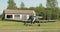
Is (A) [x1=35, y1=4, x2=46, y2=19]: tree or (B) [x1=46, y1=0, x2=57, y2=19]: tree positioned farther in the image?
(B) [x1=46, y1=0, x2=57, y2=19]: tree

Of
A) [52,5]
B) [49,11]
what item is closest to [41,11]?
[49,11]

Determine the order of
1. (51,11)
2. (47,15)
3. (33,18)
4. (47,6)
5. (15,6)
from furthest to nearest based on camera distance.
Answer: (15,6) < (47,6) < (51,11) < (47,15) < (33,18)

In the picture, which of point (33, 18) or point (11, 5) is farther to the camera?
point (11, 5)

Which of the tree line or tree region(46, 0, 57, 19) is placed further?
tree region(46, 0, 57, 19)

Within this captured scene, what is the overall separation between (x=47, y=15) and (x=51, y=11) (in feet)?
15.2

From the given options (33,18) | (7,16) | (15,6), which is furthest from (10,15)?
(33,18)

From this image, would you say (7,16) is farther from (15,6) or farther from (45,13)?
(15,6)

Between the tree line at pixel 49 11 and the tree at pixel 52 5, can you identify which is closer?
the tree line at pixel 49 11

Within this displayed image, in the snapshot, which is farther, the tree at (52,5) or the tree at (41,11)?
the tree at (52,5)

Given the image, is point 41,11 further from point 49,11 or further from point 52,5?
point 52,5

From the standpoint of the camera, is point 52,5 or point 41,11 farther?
point 52,5

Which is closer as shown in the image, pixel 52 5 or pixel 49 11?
pixel 49 11

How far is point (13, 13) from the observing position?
57.2 m

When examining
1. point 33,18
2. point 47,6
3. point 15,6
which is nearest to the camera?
point 33,18
